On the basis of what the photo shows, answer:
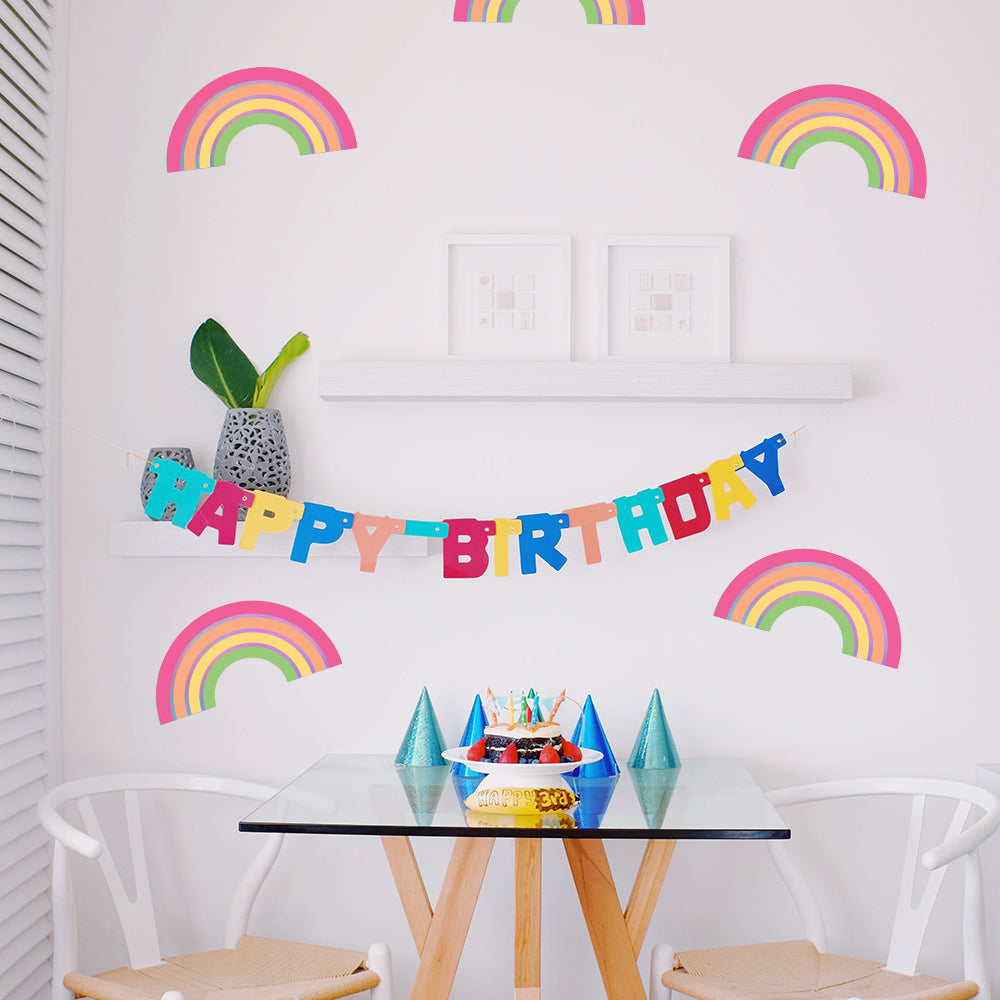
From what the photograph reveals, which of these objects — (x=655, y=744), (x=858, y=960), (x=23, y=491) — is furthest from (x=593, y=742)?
(x=23, y=491)

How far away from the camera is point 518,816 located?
5.28 feet

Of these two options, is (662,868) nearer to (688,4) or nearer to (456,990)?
(456,990)

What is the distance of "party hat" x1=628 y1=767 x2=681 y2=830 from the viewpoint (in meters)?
1.62

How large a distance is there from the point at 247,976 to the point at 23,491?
101cm

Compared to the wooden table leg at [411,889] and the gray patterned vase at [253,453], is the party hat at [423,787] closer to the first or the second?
the wooden table leg at [411,889]

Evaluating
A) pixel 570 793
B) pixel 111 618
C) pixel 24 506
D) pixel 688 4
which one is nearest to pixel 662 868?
pixel 570 793

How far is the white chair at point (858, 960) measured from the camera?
67.8 inches

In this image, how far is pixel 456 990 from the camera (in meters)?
2.15

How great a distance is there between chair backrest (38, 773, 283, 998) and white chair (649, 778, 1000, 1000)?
0.79 m

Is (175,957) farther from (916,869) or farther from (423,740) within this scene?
(916,869)

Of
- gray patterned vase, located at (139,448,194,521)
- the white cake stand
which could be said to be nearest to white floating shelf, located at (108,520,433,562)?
gray patterned vase, located at (139,448,194,521)

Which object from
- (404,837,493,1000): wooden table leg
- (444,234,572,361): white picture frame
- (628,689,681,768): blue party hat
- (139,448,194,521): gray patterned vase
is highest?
(444,234,572,361): white picture frame

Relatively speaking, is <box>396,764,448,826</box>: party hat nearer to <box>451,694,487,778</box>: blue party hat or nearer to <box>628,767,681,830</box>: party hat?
<box>451,694,487,778</box>: blue party hat

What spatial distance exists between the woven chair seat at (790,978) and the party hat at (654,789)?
302mm
